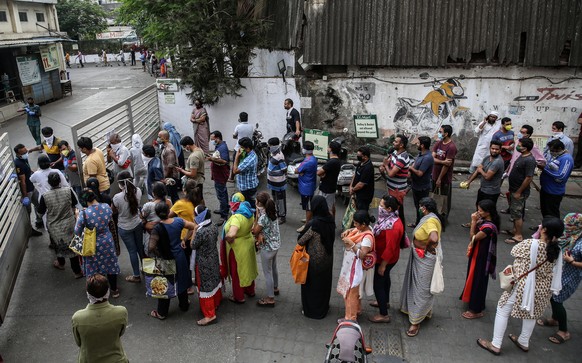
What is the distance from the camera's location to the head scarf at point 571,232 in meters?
5.27

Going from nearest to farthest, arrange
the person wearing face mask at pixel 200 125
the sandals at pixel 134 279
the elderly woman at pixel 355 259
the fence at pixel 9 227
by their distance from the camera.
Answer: the elderly woman at pixel 355 259 → the fence at pixel 9 227 → the sandals at pixel 134 279 → the person wearing face mask at pixel 200 125

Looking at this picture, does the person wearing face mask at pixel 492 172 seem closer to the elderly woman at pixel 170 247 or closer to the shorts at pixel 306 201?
the shorts at pixel 306 201

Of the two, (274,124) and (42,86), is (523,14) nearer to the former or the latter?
(274,124)

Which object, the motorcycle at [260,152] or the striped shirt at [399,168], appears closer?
the striped shirt at [399,168]

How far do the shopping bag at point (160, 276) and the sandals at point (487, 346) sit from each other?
3.80 meters

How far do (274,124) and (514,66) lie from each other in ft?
Answer: 20.5

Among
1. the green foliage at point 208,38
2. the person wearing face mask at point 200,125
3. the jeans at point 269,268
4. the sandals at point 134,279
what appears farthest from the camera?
the green foliage at point 208,38

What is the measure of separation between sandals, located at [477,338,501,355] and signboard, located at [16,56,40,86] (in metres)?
20.7

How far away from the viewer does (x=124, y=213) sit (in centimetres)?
650

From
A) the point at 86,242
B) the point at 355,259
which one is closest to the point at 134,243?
the point at 86,242

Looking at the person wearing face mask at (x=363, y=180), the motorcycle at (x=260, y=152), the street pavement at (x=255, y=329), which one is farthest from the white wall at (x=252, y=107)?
the street pavement at (x=255, y=329)

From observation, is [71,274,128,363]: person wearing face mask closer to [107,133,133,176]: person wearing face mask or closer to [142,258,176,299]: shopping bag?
[142,258,176,299]: shopping bag

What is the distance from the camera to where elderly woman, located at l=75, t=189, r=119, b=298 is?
5949 millimetres

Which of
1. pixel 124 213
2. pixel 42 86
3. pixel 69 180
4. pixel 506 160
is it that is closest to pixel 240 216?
pixel 124 213
